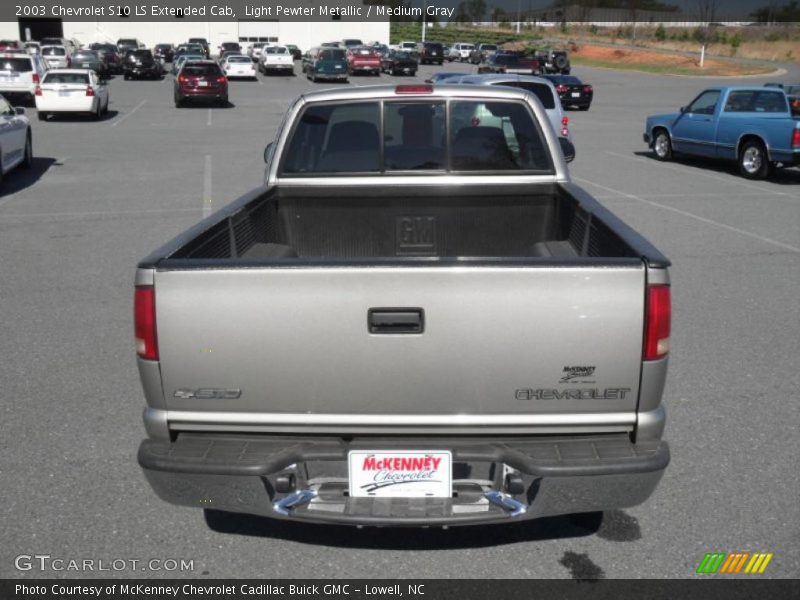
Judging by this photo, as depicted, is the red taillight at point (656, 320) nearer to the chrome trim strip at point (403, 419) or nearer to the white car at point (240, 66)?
the chrome trim strip at point (403, 419)

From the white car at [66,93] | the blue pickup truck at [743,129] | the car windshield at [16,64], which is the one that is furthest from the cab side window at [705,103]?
the car windshield at [16,64]

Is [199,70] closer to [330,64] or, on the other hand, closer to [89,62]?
[330,64]

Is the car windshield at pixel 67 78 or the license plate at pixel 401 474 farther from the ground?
the car windshield at pixel 67 78

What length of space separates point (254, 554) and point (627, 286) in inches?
80.2

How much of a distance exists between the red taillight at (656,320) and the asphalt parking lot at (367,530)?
1.12 m

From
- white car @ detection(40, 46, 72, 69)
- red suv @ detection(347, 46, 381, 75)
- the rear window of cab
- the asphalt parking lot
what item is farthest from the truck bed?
red suv @ detection(347, 46, 381, 75)

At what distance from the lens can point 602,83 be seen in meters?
48.0

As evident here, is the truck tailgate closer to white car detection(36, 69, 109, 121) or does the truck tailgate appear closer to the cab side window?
the cab side window

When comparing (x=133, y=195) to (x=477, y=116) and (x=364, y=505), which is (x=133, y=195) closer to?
(x=477, y=116)

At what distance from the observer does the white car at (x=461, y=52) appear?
6612cm

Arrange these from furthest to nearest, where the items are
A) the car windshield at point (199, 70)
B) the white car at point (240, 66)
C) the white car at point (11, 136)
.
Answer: the white car at point (240, 66), the car windshield at point (199, 70), the white car at point (11, 136)

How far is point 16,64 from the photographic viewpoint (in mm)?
30188

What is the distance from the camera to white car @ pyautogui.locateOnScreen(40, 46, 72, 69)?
45.5 metres

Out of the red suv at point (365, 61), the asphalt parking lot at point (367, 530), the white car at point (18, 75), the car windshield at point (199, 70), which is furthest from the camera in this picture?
the red suv at point (365, 61)
